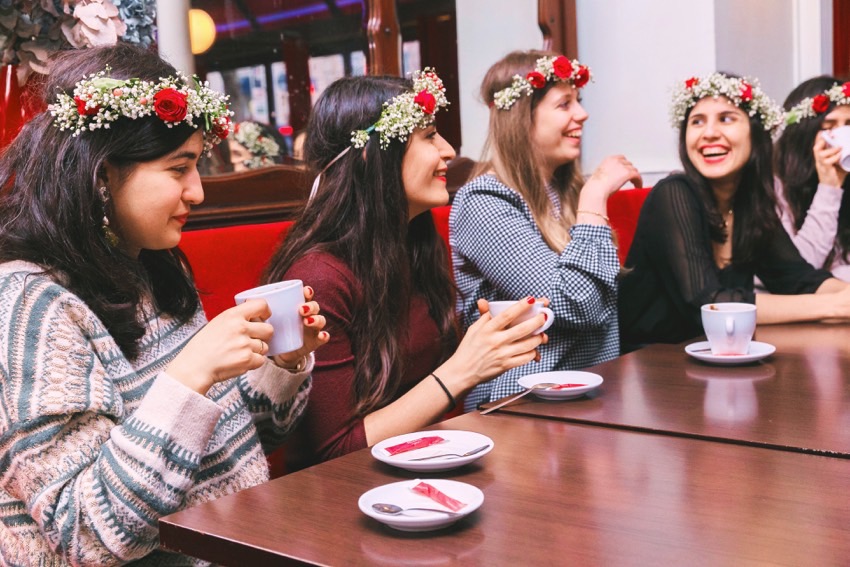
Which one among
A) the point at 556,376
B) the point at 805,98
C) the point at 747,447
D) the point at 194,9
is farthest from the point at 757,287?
the point at 194,9

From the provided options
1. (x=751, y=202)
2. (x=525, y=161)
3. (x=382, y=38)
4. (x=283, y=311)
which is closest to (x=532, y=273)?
(x=525, y=161)

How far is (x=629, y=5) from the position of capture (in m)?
4.10

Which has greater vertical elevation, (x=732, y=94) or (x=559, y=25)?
(x=559, y=25)

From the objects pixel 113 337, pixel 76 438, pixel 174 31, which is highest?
pixel 174 31

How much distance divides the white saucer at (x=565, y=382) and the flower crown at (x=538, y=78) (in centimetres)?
121

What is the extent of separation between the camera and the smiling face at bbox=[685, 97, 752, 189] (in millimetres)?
2662

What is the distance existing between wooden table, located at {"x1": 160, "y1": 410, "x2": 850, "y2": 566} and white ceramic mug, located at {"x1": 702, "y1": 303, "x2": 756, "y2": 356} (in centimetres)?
48

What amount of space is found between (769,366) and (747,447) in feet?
1.70

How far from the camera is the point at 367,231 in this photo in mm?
1836

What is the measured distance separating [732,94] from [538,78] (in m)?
0.61

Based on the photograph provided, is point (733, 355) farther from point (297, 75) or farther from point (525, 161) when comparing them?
point (297, 75)

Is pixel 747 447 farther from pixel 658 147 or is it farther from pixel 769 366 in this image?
pixel 658 147

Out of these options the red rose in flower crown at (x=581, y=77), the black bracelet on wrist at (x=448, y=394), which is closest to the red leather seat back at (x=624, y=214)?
the red rose in flower crown at (x=581, y=77)

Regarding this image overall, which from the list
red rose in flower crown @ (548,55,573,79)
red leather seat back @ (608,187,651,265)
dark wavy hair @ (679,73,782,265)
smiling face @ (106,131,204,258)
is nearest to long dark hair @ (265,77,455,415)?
smiling face @ (106,131,204,258)
